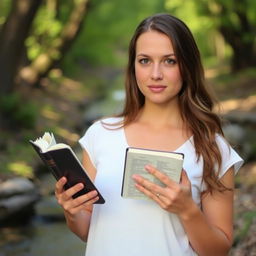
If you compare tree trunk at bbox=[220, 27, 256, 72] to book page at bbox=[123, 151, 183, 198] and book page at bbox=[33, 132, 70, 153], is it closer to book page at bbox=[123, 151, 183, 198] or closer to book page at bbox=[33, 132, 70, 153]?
book page at bbox=[33, 132, 70, 153]

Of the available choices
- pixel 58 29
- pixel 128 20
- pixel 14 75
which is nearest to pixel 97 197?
pixel 14 75

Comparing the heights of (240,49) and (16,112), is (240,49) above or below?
below

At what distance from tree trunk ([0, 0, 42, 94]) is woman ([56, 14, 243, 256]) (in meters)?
9.35

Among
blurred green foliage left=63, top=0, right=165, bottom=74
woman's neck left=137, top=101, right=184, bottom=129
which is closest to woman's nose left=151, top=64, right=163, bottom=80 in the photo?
woman's neck left=137, top=101, right=184, bottom=129

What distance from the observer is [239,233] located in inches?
228

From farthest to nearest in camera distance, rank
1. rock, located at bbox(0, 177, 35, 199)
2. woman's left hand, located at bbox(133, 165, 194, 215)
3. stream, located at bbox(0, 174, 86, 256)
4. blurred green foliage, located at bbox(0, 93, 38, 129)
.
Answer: blurred green foliage, located at bbox(0, 93, 38, 129) < rock, located at bbox(0, 177, 35, 199) < stream, located at bbox(0, 174, 86, 256) < woman's left hand, located at bbox(133, 165, 194, 215)

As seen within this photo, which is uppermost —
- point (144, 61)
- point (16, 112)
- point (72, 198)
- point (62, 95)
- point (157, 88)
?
point (144, 61)

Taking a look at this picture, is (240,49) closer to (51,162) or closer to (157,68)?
(157,68)

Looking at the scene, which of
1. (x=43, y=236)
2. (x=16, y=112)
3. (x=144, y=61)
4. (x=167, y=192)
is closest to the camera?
(x=167, y=192)

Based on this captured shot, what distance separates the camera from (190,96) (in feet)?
8.30

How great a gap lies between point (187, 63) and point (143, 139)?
359 mm

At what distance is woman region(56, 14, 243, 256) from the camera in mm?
2332

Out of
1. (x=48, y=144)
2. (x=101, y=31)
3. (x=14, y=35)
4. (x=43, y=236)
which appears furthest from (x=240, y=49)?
(x=48, y=144)

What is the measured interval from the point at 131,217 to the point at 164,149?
12.2 inches
